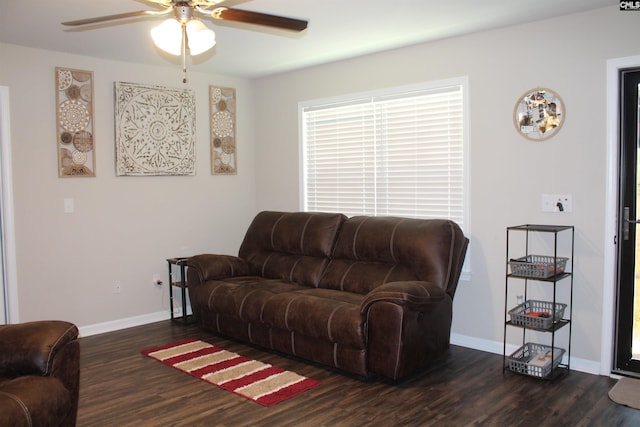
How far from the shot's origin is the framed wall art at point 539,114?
12.0 feet

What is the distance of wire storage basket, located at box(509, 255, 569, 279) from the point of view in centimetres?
345

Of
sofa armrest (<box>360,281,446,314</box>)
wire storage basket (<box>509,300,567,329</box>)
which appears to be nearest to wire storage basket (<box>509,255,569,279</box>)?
wire storage basket (<box>509,300,567,329</box>)

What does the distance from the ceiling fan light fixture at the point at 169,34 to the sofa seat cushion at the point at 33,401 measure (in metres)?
1.64

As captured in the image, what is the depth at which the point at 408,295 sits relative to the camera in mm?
3254

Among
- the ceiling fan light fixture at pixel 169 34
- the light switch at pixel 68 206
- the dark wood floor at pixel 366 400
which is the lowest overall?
the dark wood floor at pixel 366 400

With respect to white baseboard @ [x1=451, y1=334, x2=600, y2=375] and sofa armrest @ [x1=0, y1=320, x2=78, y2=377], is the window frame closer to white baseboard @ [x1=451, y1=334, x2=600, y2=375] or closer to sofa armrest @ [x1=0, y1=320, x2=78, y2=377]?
white baseboard @ [x1=451, y1=334, x2=600, y2=375]

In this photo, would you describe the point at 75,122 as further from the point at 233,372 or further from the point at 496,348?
the point at 496,348

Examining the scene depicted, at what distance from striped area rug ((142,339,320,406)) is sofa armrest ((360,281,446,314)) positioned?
677mm

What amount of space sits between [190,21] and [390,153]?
2.48 meters

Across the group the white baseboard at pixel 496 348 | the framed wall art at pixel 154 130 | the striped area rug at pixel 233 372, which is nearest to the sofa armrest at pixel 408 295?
the striped area rug at pixel 233 372

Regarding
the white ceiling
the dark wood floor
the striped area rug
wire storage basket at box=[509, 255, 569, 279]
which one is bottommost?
the dark wood floor

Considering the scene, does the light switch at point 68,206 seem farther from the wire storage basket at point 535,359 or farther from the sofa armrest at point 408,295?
the wire storage basket at point 535,359

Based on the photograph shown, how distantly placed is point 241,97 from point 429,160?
2344mm

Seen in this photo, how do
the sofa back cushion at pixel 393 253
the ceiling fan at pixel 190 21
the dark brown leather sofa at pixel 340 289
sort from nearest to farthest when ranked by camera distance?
1. the ceiling fan at pixel 190 21
2. the dark brown leather sofa at pixel 340 289
3. the sofa back cushion at pixel 393 253
